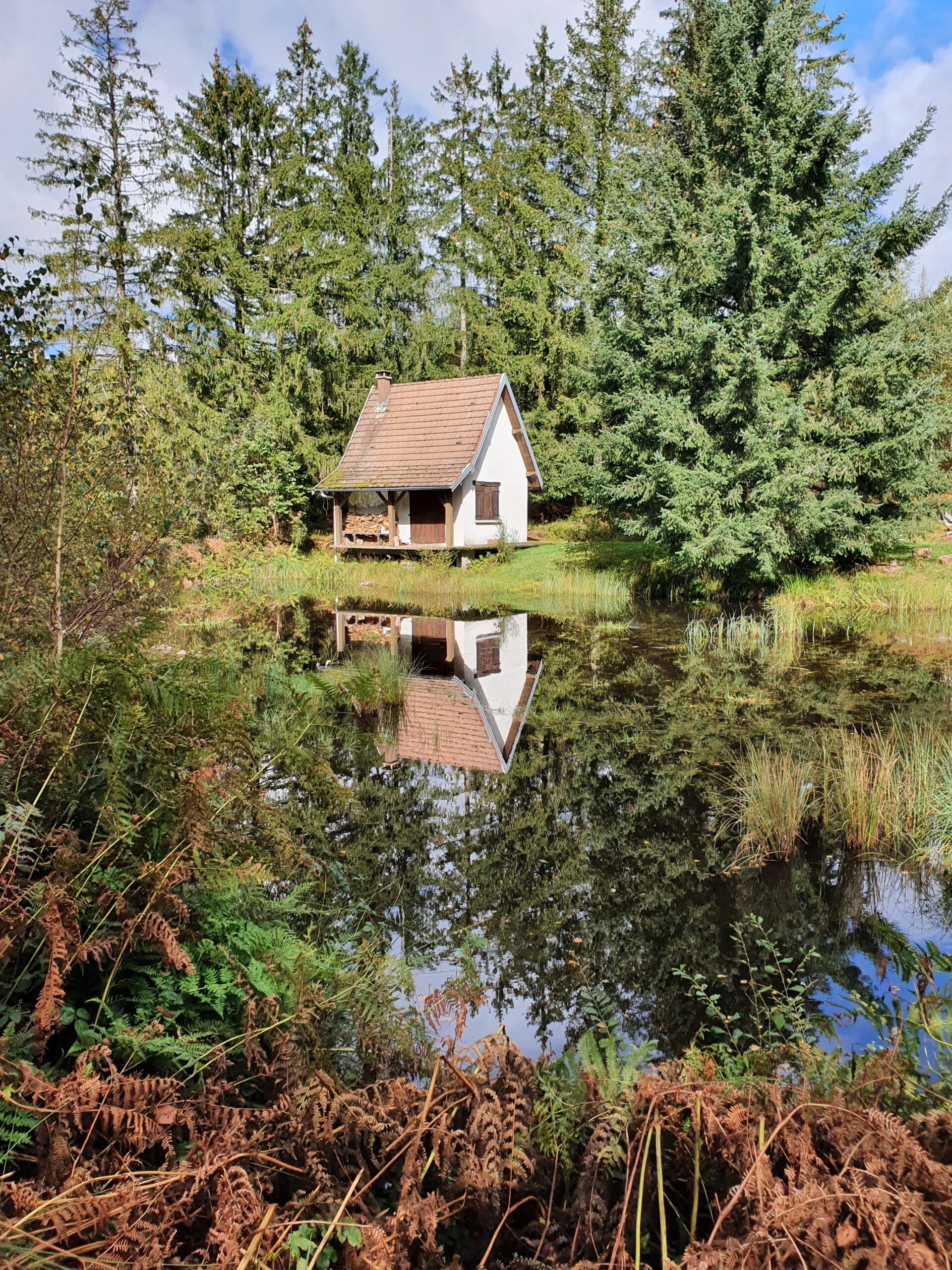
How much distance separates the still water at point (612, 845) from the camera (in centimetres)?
412

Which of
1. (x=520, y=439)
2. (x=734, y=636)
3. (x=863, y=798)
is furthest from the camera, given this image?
(x=520, y=439)

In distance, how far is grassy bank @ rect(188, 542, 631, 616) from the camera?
19.1 m

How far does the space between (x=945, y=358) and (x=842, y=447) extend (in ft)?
30.3

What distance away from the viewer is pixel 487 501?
26.2m

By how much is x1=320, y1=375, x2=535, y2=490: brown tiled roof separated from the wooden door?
97cm

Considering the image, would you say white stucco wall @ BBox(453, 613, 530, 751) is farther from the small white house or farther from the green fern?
the small white house

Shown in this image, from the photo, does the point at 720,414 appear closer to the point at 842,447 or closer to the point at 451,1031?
the point at 842,447

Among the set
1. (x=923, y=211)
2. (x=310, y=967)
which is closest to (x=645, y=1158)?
(x=310, y=967)

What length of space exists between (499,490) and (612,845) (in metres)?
22.1

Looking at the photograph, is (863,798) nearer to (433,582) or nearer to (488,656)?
(488,656)

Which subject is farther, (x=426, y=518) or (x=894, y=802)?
(x=426, y=518)

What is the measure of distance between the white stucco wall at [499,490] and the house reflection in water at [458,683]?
8.12 metres

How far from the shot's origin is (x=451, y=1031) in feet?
11.5

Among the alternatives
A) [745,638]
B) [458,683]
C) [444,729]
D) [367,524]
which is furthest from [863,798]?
[367,524]
